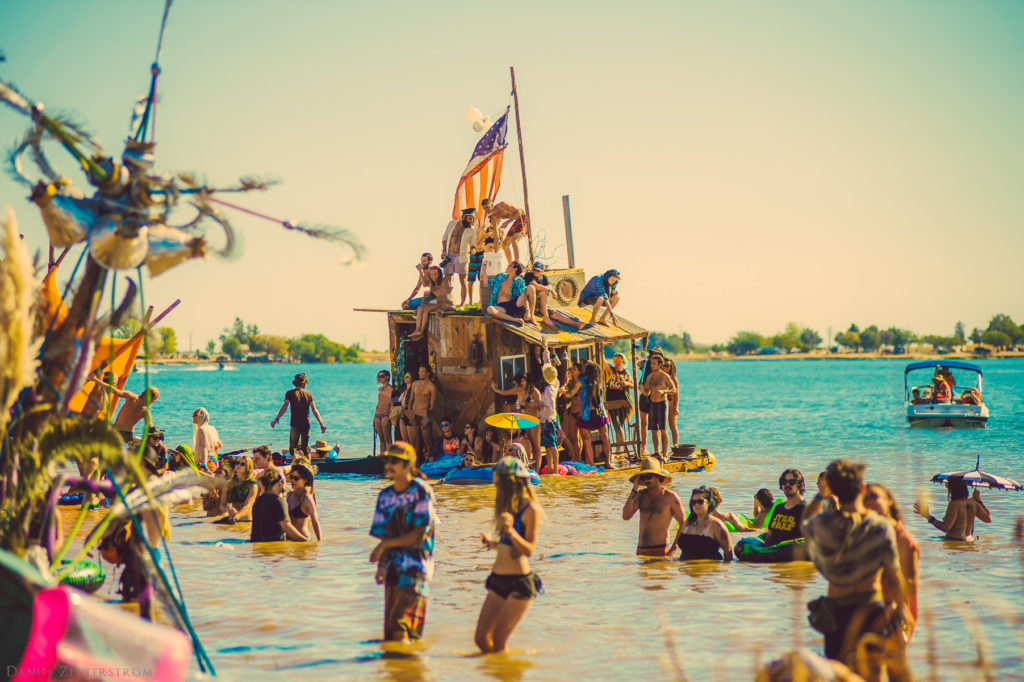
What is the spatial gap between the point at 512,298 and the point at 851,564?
1230 centimetres

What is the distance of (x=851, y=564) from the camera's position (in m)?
5.10

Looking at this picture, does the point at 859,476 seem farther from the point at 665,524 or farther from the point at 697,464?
the point at 697,464

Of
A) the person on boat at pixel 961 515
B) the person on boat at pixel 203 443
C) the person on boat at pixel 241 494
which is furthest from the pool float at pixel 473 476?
the person on boat at pixel 961 515

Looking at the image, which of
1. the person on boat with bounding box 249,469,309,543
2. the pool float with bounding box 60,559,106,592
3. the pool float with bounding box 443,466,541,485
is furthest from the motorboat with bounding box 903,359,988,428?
the pool float with bounding box 60,559,106,592

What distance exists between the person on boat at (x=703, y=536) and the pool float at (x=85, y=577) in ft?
17.7

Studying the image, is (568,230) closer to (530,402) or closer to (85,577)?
(530,402)

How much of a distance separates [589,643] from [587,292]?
11394 millimetres

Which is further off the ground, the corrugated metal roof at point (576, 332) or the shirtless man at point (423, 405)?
the corrugated metal roof at point (576, 332)

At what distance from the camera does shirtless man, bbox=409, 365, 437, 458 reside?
17203 mm

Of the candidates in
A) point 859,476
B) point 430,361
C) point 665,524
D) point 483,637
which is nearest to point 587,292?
point 430,361

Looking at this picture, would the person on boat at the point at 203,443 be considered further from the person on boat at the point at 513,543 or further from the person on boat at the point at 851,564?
the person on boat at the point at 851,564

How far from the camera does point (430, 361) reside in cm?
1786

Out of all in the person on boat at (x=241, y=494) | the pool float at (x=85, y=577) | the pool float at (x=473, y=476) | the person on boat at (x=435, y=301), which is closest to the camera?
the pool float at (x=85, y=577)

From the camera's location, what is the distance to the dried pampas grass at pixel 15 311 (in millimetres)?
4414
